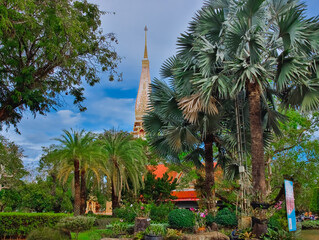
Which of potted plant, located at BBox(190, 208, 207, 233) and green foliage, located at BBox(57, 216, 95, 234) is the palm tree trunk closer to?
potted plant, located at BBox(190, 208, 207, 233)

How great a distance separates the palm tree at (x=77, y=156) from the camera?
21.0 metres

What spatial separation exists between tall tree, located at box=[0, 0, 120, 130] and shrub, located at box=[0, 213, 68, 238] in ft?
21.5

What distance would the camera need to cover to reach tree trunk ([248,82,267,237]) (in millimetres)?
10828

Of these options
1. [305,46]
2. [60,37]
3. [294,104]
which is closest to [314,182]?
[294,104]

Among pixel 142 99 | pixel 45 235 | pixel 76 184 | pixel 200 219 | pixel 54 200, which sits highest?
pixel 142 99

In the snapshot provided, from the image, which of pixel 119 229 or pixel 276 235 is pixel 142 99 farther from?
pixel 276 235

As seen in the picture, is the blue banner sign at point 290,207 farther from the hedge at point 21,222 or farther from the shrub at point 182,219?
the hedge at point 21,222

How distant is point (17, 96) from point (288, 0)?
1128cm

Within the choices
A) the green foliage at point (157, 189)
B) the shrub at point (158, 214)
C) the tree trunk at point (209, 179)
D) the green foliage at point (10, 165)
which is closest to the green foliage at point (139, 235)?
the tree trunk at point (209, 179)

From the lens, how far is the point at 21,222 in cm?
1748

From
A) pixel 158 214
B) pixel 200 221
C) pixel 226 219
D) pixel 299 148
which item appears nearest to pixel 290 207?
pixel 226 219

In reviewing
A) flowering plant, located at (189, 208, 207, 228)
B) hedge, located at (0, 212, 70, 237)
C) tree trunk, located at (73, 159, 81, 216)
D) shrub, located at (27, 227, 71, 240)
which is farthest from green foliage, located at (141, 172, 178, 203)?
shrub, located at (27, 227, 71, 240)

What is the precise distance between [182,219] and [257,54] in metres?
7.52

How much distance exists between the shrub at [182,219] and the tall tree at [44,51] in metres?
6.17
